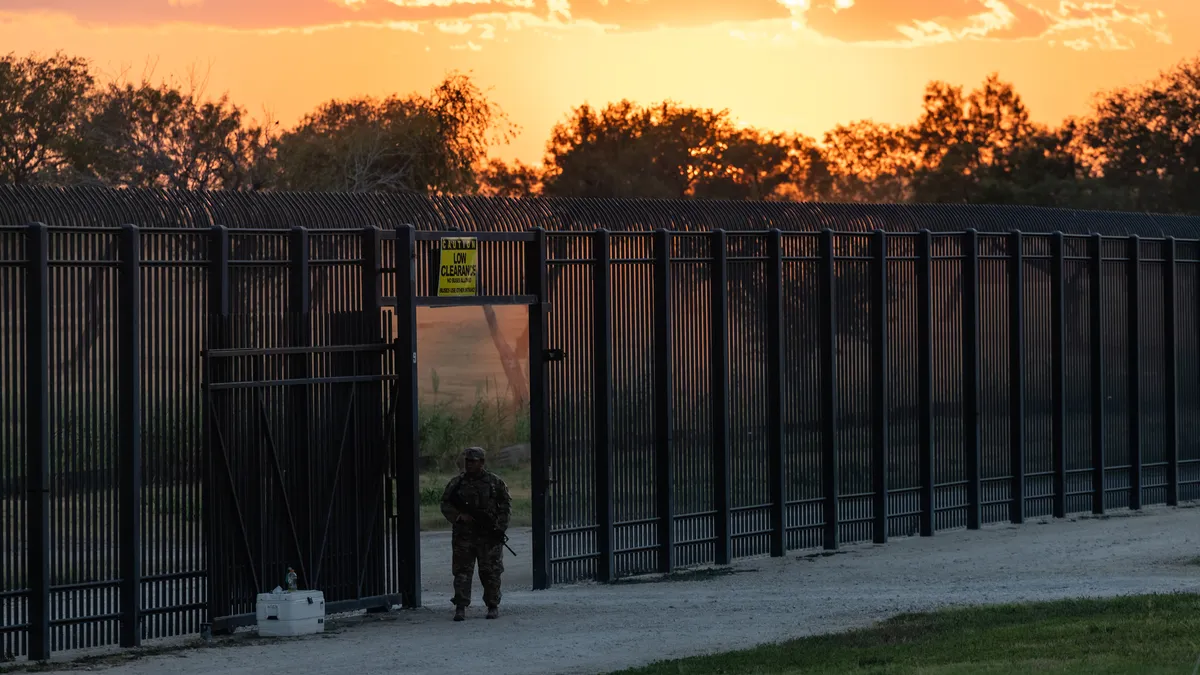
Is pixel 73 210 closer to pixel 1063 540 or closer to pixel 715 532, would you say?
pixel 715 532

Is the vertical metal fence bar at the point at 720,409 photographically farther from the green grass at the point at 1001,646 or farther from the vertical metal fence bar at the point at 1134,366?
the vertical metal fence bar at the point at 1134,366

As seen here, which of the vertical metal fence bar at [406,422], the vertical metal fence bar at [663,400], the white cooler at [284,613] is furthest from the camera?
the vertical metal fence bar at [663,400]

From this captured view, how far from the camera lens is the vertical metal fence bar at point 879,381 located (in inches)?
711

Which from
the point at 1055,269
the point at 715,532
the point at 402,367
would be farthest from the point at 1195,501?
the point at 402,367

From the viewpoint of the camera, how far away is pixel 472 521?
13.0 meters

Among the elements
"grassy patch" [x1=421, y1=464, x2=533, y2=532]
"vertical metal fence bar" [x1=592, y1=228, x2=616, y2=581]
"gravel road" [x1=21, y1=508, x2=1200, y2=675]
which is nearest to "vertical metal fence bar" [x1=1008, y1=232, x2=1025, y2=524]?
"gravel road" [x1=21, y1=508, x2=1200, y2=675]

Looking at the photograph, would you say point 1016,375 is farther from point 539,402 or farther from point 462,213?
point 462,213

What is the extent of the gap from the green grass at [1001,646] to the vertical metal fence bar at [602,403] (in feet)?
11.5

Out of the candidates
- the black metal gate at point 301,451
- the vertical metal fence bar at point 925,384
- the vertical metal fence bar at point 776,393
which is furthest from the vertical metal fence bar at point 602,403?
the vertical metal fence bar at point 925,384

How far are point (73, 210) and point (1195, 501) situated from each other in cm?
1491

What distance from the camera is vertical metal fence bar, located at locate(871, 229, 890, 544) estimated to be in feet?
59.3

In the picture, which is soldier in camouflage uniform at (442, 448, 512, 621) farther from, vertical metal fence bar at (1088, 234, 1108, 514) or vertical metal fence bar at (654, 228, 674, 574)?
vertical metal fence bar at (1088, 234, 1108, 514)

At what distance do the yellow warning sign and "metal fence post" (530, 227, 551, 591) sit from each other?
0.68m

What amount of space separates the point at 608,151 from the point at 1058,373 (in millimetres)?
59333
